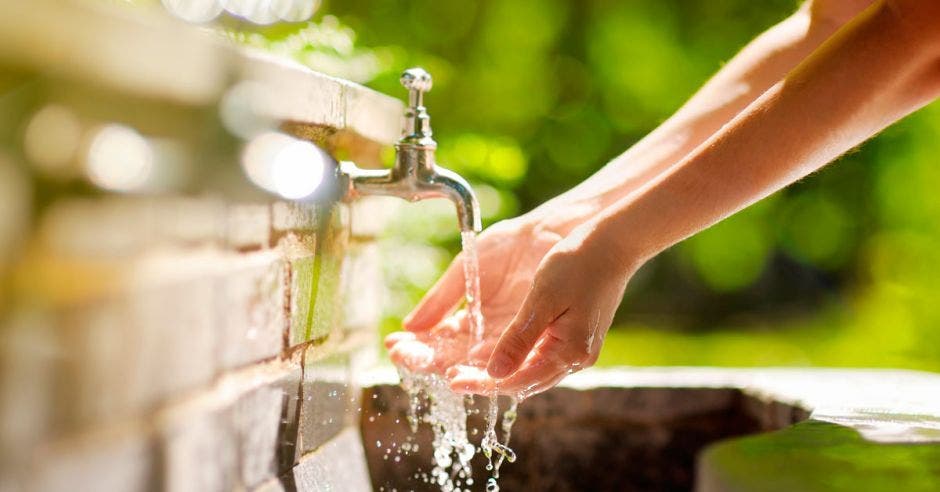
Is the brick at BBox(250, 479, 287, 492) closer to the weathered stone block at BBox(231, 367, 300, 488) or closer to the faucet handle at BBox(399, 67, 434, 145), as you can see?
the weathered stone block at BBox(231, 367, 300, 488)

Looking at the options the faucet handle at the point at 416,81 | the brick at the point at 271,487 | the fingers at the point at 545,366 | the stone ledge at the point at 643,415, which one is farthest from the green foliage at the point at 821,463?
the faucet handle at the point at 416,81

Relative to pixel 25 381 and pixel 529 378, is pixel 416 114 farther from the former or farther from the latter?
pixel 25 381

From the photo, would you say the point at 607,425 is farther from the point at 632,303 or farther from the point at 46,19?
the point at 632,303

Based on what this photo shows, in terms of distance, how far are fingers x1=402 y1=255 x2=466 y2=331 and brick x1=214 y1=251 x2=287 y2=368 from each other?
36cm

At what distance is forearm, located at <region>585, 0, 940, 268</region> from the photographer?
4.70ft

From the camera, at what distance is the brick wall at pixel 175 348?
90 centimetres

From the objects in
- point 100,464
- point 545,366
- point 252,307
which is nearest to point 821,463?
point 545,366

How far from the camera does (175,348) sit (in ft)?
3.77

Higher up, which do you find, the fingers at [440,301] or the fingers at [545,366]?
the fingers at [440,301]

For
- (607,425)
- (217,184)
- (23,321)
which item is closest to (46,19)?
(23,321)

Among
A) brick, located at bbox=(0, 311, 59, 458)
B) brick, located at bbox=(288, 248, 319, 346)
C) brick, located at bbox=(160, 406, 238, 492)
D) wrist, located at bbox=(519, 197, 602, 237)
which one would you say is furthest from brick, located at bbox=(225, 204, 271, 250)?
wrist, located at bbox=(519, 197, 602, 237)

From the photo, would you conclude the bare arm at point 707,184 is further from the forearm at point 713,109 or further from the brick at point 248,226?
the forearm at point 713,109

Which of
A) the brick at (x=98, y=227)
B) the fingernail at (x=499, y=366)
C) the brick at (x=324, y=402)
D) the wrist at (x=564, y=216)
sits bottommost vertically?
the brick at (x=324, y=402)

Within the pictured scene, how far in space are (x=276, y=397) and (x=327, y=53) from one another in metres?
3.54
